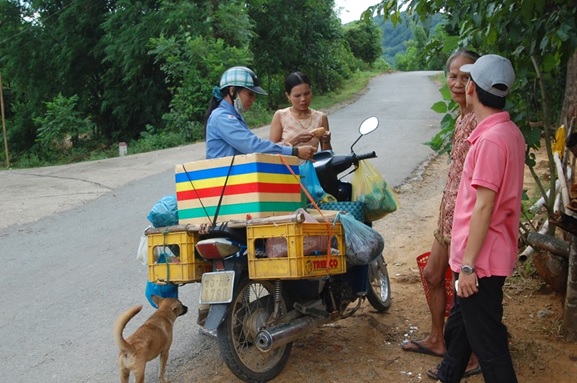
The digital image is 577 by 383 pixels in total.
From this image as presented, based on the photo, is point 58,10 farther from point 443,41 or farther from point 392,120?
point 443,41

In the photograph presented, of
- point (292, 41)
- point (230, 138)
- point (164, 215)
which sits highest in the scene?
point (292, 41)

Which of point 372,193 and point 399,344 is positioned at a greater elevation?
point 372,193

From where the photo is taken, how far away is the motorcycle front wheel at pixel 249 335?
3609 millimetres

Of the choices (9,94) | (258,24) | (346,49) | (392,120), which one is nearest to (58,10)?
(9,94)

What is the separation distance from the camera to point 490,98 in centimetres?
294

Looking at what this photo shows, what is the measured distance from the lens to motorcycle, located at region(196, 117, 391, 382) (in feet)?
11.8

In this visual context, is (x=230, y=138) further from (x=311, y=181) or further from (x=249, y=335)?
(x=249, y=335)

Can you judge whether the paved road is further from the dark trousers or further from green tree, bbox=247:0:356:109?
Answer: green tree, bbox=247:0:356:109

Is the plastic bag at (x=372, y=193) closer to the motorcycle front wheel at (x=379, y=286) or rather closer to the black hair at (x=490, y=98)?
the motorcycle front wheel at (x=379, y=286)

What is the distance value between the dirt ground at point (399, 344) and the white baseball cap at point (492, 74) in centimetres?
189

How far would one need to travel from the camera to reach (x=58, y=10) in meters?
21.7

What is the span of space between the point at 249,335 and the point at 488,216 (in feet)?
5.67

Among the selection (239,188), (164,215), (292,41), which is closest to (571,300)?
(239,188)

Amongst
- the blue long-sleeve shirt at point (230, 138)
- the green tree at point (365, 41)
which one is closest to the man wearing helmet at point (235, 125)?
the blue long-sleeve shirt at point (230, 138)
